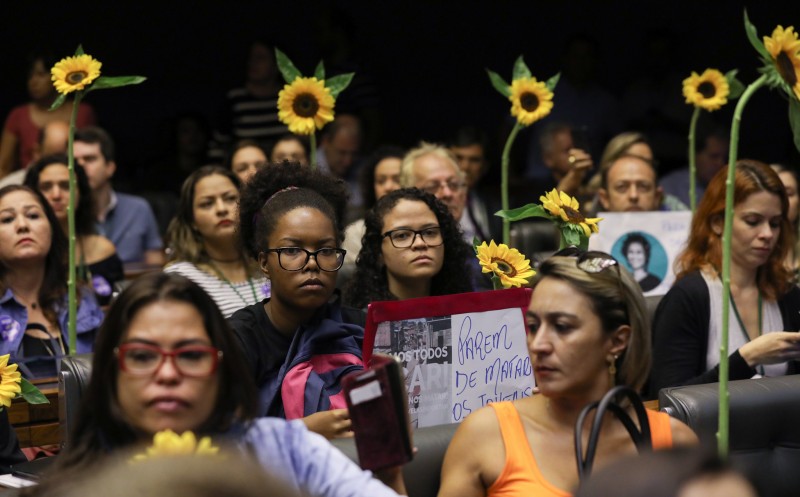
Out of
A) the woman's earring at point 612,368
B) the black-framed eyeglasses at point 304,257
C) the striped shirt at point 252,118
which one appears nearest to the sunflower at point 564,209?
the black-framed eyeglasses at point 304,257

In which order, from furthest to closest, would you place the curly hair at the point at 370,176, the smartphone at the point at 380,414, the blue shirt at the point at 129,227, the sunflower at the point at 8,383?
1. the blue shirt at the point at 129,227
2. the curly hair at the point at 370,176
3. the sunflower at the point at 8,383
4. the smartphone at the point at 380,414

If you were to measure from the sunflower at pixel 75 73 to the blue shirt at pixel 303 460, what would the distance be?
7.20 ft

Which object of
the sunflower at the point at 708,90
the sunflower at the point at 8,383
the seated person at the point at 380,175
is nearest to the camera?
the sunflower at the point at 8,383

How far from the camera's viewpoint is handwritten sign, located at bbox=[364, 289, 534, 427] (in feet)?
11.6

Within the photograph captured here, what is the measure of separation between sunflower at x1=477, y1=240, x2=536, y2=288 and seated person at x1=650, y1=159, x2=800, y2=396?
702mm

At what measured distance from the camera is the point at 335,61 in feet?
27.4

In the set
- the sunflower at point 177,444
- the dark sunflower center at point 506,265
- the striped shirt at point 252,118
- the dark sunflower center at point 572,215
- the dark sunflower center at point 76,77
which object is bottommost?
the sunflower at point 177,444

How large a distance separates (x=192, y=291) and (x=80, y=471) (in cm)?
41

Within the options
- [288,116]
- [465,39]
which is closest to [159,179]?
[465,39]

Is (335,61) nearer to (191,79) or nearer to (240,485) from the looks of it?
(191,79)

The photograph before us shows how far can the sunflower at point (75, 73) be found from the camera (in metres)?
4.40

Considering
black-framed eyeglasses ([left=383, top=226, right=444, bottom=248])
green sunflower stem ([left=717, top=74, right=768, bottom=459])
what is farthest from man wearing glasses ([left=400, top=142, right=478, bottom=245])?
green sunflower stem ([left=717, top=74, right=768, bottom=459])

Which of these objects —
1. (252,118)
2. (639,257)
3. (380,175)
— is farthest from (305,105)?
(252,118)

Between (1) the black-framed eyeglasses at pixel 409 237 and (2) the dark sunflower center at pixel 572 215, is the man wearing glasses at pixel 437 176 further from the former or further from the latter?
(2) the dark sunflower center at pixel 572 215
